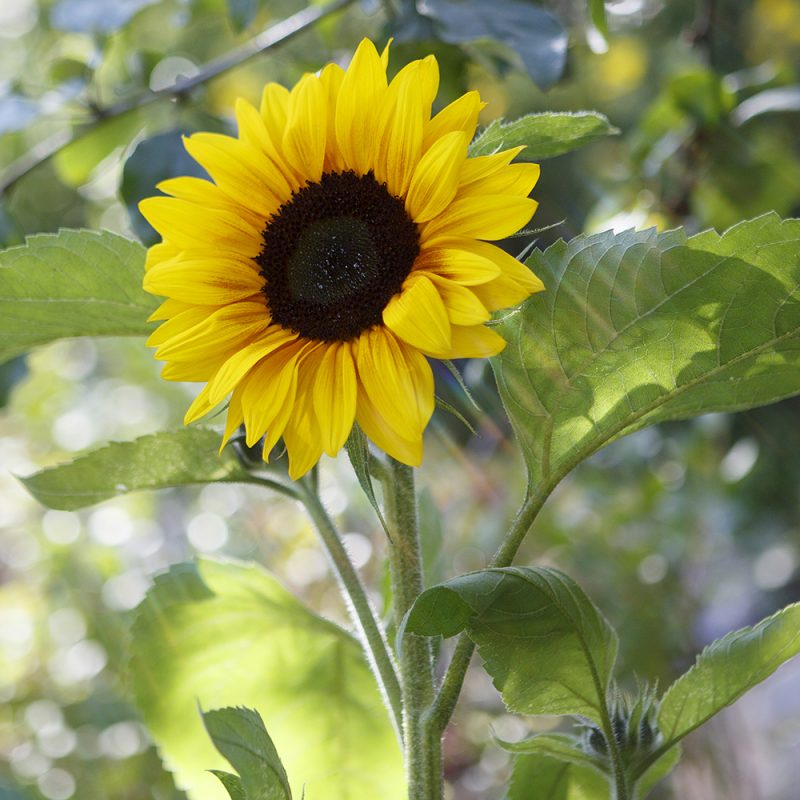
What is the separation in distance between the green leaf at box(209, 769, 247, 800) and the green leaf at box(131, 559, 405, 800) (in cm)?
16

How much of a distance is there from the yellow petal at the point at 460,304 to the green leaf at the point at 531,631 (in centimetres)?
9

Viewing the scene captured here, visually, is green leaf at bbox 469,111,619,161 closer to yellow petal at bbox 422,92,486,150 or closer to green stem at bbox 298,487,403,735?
yellow petal at bbox 422,92,486,150

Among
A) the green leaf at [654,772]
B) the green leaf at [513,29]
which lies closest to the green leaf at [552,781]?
the green leaf at [654,772]

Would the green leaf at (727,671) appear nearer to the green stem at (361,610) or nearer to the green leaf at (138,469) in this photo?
the green stem at (361,610)

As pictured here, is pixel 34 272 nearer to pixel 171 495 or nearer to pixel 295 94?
pixel 295 94

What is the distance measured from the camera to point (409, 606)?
1.32 ft

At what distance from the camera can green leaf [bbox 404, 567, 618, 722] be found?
0.35 meters

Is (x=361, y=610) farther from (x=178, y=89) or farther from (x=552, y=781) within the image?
(x=178, y=89)

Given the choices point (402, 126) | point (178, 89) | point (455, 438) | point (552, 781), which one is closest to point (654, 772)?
point (552, 781)

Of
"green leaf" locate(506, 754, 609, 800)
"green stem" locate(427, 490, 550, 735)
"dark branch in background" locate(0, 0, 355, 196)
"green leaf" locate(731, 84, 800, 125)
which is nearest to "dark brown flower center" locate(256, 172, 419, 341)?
"green stem" locate(427, 490, 550, 735)

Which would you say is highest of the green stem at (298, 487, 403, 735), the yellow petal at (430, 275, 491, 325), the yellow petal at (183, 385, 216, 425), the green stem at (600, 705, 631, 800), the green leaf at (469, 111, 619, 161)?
the green leaf at (469, 111, 619, 161)

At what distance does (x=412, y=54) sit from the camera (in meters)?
0.65

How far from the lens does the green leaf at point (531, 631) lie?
0.35 meters

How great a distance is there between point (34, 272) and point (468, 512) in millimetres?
1345
